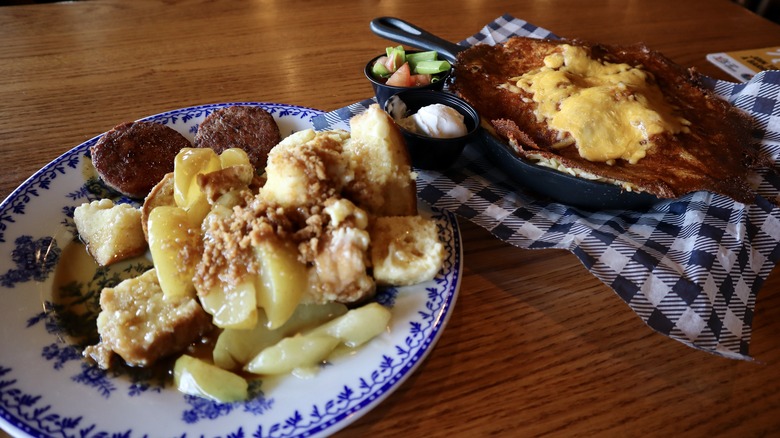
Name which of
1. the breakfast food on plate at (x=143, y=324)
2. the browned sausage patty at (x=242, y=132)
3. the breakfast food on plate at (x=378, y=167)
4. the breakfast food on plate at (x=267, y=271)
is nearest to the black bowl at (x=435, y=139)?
the breakfast food on plate at (x=378, y=167)

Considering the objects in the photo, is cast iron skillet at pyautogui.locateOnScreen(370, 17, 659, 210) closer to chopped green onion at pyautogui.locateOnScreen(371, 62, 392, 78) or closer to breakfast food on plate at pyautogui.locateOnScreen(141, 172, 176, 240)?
chopped green onion at pyautogui.locateOnScreen(371, 62, 392, 78)

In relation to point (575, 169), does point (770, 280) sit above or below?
below

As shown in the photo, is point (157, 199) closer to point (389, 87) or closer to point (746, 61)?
point (389, 87)

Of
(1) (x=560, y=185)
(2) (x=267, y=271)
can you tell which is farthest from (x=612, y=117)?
(2) (x=267, y=271)

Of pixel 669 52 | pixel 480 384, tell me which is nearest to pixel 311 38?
pixel 669 52

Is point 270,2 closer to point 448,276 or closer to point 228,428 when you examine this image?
point 448,276

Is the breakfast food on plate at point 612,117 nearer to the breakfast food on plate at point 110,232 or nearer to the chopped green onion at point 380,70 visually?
the chopped green onion at point 380,70
